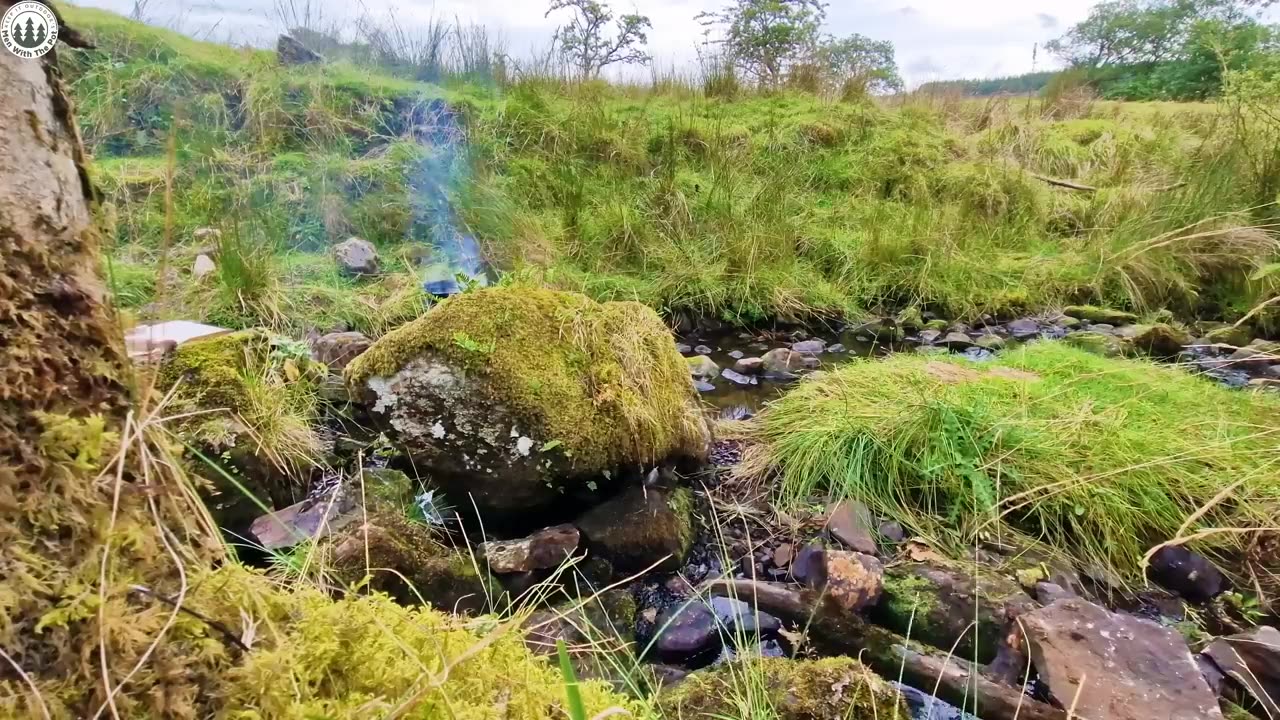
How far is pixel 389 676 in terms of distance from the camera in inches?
24.8

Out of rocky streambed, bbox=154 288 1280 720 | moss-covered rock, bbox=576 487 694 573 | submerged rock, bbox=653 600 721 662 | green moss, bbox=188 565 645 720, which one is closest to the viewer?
green moss, bbox=188 565 645 720

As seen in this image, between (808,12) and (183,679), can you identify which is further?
(808,12)

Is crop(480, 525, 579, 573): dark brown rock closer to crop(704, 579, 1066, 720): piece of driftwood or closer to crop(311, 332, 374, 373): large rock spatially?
crop(704, 579, 1066, 720): piece of driftwood

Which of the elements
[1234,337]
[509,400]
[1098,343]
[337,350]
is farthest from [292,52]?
[1234,337]

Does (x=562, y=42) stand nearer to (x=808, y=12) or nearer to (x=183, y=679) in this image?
(x=808, y=12)

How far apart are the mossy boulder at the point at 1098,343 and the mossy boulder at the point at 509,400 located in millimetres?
3410

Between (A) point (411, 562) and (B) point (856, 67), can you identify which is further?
(B) point (856, 67)

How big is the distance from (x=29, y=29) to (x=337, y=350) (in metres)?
2.86

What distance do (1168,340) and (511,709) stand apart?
526cm

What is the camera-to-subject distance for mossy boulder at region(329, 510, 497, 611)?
5.81 feet

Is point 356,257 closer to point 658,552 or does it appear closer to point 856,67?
point 658,552

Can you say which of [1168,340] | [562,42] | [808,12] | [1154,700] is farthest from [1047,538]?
[808,12]

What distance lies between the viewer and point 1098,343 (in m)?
4.32

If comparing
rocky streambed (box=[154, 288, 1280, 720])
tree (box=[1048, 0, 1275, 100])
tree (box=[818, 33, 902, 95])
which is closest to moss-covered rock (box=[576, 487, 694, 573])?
rocky streambed (box=[154, 288, 1280, 720])
